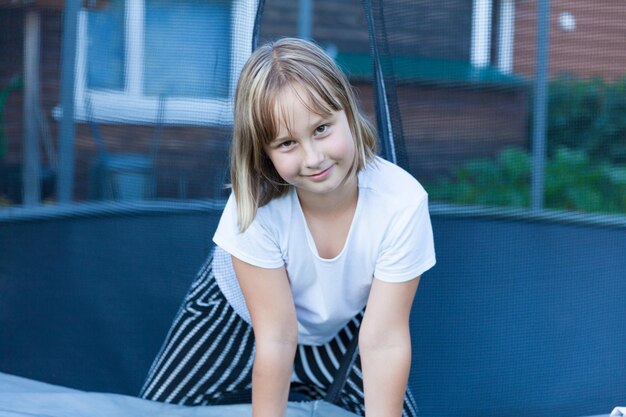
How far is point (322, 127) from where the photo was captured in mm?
1157

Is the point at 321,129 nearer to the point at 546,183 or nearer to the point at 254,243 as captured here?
the point at 254,243

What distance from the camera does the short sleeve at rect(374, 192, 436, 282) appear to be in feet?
4.05

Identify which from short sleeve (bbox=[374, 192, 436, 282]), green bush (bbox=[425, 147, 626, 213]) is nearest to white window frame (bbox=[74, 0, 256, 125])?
green bush (bbox=[425, 147, 626, 213])

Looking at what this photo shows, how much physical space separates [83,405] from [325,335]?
433mm

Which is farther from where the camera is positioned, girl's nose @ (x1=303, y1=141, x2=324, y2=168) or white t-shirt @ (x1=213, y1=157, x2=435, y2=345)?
white t-shirt @ (x1=213, y1=157, x2=435, y2=345)

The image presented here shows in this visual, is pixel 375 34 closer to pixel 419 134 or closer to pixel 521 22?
pixel 419 134

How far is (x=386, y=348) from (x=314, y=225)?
8.7 inches

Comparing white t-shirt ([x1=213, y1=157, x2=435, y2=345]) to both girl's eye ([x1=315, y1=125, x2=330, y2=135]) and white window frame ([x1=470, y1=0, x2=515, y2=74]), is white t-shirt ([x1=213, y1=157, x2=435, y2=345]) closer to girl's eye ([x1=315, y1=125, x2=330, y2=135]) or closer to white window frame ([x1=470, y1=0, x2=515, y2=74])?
girl's eye ([x1=315, y1=125, x2=330, y2=135])

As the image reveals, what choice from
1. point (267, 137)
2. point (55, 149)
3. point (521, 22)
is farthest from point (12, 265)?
point (521, 22)

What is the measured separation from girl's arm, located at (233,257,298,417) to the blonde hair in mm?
90

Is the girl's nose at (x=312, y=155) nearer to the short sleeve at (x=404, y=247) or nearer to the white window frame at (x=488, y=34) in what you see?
the short sleeve at (x=404, y=247)

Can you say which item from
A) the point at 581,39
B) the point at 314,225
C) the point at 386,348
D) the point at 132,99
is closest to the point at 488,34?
the point at 581,39

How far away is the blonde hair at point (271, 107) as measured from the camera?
1.14 meters

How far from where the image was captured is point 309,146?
113 centimetres
